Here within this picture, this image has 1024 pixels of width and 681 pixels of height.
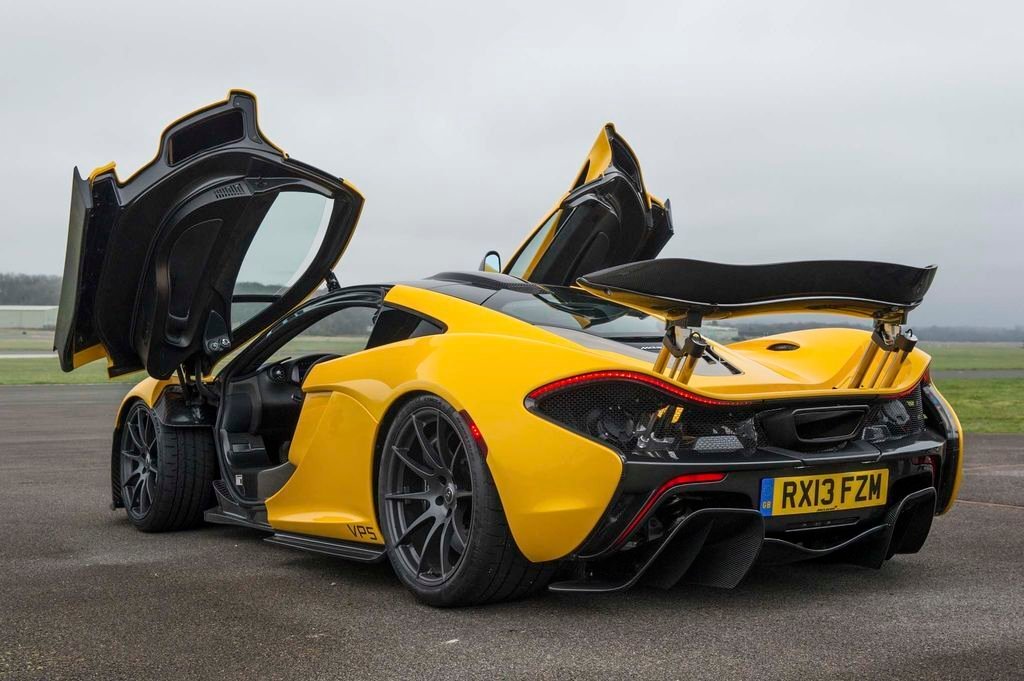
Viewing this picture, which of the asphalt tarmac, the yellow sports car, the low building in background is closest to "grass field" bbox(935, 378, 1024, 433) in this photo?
the asphalt tarmac

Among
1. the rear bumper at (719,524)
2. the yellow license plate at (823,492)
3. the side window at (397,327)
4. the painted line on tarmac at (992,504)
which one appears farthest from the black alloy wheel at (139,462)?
the painted line on tarmac at (992,504)

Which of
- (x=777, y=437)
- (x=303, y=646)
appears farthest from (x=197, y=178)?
(x=777, y=437)

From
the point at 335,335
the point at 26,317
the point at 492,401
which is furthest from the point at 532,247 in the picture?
the point at 26,317

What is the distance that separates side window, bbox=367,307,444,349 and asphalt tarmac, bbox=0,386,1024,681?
1.01 metres

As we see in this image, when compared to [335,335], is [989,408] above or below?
below

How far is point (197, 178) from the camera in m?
5.52

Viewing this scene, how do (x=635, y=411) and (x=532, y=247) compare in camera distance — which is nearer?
(x=635, y=411)

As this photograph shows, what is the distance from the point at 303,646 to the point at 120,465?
3.33 m

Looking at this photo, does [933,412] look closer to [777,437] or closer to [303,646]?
[777,437]

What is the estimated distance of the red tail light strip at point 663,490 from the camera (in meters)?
3.51

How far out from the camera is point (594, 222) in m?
6.30

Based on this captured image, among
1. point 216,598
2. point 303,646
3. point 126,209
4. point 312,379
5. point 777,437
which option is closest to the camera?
point 303,646

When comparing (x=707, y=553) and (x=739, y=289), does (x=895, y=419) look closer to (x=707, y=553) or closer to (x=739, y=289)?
(x=707, y=553)

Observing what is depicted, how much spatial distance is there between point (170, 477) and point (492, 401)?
8.96 feet
